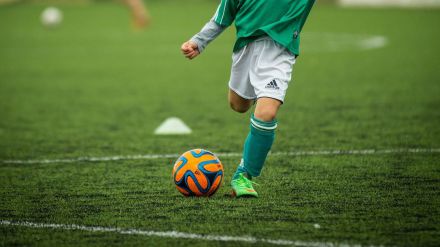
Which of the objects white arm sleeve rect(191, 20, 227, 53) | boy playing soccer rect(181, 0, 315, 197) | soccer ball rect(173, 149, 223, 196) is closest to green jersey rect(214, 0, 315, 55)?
boy playing soccer rect(181, 0, 315, 197)

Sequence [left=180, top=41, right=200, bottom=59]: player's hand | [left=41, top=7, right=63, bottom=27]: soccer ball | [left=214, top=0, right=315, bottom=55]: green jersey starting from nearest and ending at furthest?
1. [left=214, top=0, right=315, bottom=55]: green jersey
2. [left=180, top=41, right=200, bottom=59]: player's hand
3. [left=41, top=7, right=63, bottom=27]: soccer ball

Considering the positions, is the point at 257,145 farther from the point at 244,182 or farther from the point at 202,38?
the point at 202,38

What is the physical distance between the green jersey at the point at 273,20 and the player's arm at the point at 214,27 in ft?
0.04

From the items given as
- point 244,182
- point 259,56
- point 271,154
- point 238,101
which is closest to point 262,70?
point 259,56

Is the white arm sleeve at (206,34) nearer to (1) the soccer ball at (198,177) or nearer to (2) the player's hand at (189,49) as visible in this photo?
(2) the player's hand at (189,49)

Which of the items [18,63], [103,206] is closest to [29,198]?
[103,206]

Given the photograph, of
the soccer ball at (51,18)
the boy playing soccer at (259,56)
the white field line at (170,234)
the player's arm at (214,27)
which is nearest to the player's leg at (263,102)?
the boy playing soccer at (259,56)

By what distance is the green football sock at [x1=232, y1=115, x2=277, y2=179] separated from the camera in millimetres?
4684

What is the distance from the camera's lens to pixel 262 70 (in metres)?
4.77

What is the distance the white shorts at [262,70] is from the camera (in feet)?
15.4

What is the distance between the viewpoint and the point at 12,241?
3.83 m

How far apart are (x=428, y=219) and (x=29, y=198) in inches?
90.4

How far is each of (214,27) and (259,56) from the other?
356 millimetres

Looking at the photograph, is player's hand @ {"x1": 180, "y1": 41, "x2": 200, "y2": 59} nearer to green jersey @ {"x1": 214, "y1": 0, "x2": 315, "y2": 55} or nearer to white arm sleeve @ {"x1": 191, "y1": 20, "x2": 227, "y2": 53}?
white arm sleeve @ {"x1": 191, "y1": 20, "x2": 227, "y2": 53}
